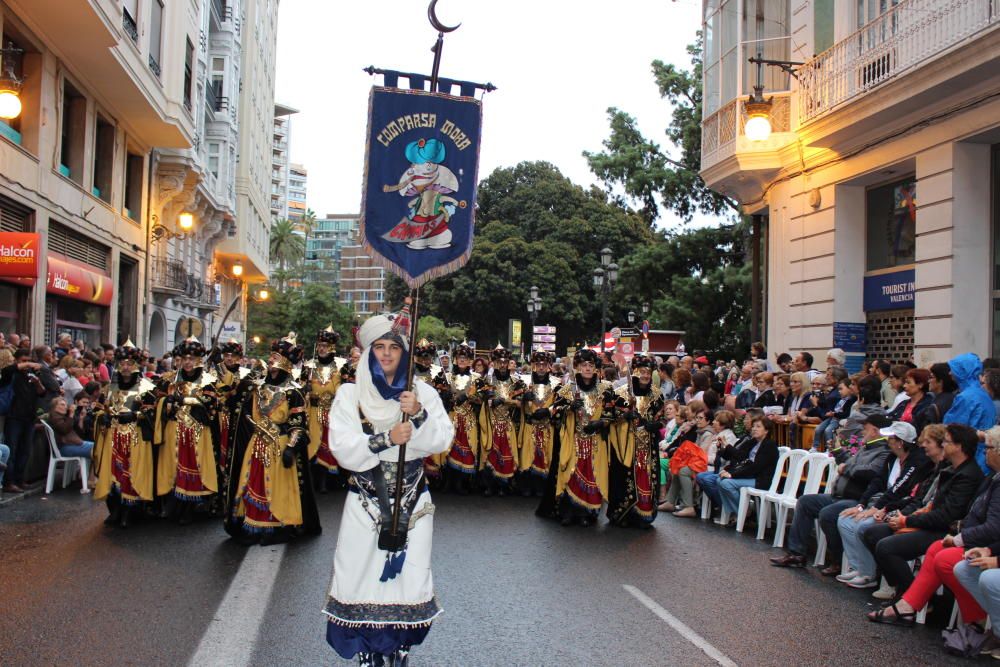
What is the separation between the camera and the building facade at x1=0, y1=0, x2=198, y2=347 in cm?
1711

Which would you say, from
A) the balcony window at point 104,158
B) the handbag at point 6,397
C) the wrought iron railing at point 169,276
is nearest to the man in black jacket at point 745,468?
the handbag at point 6,397

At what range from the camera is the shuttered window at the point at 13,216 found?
54.3 feet

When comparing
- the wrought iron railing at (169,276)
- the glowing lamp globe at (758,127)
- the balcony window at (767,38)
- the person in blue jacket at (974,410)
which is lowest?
the person in blue jacket at (974,410)

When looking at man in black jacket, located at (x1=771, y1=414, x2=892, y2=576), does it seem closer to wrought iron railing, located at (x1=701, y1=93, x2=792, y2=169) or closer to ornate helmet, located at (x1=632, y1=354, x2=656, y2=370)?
ornate helmet, located at (x1=632, y1=354, x2=656, y2=370)

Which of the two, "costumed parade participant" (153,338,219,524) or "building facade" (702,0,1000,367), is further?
"building facade" (702,0,1000,367)

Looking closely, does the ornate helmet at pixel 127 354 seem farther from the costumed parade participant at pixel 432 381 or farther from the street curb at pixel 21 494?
the costumed parade participant at pixel 432 381

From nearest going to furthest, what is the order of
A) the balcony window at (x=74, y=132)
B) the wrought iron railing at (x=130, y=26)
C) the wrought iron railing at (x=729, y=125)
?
the wrought iron railing at (x=729, y=125) < the balcony window at (x=74, y=132) < the wrought iron railing at (x=130, y=26)

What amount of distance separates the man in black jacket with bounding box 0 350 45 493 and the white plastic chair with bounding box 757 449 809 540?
8.86 meters

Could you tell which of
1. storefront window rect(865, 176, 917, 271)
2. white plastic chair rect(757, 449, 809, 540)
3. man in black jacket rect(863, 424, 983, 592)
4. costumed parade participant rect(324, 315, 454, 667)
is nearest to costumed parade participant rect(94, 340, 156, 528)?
costumed parade participant rect(324, 315, 454, 667)

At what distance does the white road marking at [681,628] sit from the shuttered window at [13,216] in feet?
46.4

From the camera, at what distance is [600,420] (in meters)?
9.94

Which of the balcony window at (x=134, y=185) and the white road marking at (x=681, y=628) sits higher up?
the balcony window at (x=134, y=185)

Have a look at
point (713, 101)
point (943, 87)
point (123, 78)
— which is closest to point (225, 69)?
point (123, 78)

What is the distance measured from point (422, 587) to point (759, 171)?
14.5 m
